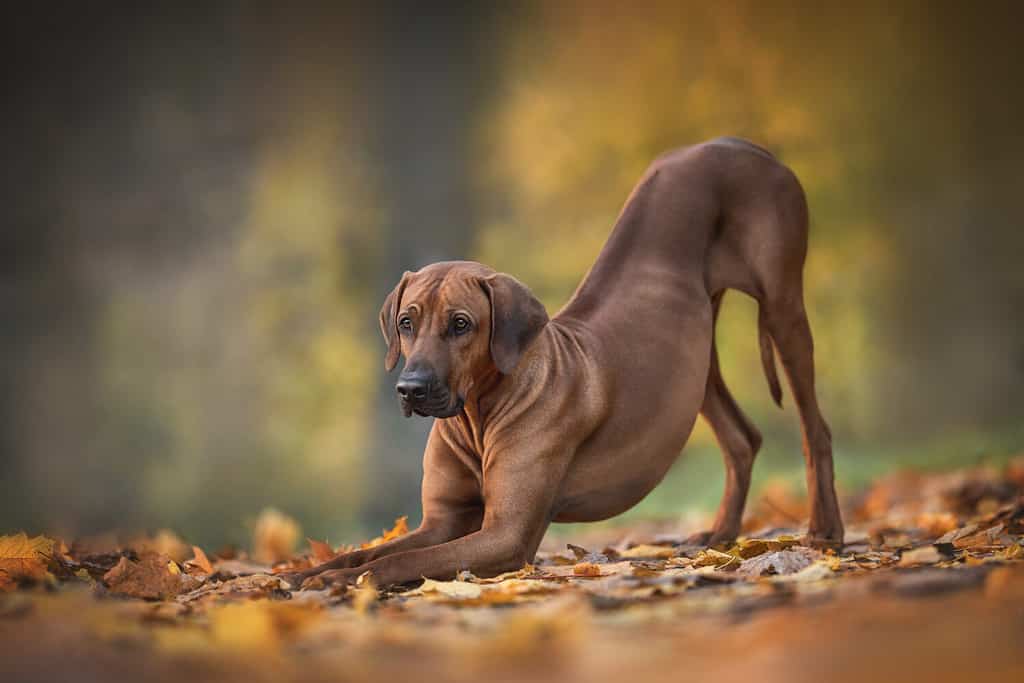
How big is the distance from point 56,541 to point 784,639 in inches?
125

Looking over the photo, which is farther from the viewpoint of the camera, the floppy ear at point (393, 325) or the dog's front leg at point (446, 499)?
the dog's front leg at point (446, 499)

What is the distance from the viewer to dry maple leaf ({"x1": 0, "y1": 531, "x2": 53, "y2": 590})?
11.1 ft

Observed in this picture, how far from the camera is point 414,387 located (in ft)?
11.3

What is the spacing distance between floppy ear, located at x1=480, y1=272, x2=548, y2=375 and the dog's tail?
1646 millimetres

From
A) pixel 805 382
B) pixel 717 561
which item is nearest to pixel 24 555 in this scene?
pixel 717 561

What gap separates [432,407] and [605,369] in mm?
1027

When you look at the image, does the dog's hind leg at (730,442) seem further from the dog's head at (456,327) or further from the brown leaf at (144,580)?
the brown leaf at (144,580)

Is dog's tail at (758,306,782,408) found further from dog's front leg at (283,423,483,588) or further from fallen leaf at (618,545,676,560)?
dog's front leg at (283,423,483,588)

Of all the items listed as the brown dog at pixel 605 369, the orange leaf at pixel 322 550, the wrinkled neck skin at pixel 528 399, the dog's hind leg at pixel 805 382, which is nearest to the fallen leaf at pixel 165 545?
the orange leaf at pixel 322 550

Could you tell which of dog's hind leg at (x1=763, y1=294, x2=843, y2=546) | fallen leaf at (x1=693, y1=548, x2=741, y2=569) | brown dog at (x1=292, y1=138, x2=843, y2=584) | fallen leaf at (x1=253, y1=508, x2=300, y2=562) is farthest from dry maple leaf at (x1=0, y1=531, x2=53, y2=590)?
dog's hind leg at (x1=763, y1=294, x2=843, y2=546)

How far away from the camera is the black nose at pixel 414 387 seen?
3.44 meters

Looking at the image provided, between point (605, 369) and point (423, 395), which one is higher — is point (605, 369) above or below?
above

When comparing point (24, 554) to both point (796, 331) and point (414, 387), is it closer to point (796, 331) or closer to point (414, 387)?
point (414, 387)

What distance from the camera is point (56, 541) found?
→ 421 centimetres
